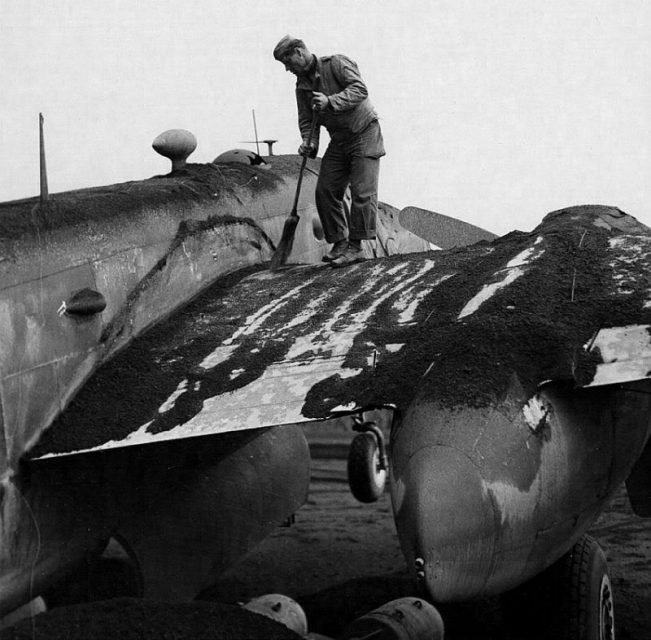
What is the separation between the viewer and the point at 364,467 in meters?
10.1

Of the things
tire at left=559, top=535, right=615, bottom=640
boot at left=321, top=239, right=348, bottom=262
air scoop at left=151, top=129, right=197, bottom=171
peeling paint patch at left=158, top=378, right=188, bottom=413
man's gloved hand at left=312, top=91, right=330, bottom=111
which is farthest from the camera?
air scoop at left=151, top=129, right=197, bottom=171

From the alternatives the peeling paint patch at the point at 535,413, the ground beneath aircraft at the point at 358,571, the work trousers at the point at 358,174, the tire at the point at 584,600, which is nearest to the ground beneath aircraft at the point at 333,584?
the ground beneath aircraft at the point at 358,571

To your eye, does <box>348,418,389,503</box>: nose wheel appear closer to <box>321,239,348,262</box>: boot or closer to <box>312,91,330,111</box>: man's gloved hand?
<box>321,239,348,262</box>: boot

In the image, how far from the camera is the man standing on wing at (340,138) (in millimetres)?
7266

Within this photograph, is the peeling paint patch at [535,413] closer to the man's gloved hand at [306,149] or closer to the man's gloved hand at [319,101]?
the man's gloved hand at [319,101]

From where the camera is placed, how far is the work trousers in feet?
24.5

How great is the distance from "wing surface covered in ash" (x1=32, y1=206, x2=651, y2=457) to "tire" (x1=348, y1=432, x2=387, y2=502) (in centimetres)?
385

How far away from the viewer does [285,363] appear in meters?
5.24

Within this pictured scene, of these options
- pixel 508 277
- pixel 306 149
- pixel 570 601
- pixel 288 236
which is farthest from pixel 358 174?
pixel 570 601

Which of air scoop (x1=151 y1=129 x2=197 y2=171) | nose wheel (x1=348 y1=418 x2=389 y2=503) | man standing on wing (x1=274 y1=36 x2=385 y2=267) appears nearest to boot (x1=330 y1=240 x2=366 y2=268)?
man standing on wing (x1=274 y1=36 x2=385 y2=267)

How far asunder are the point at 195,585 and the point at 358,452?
332cm

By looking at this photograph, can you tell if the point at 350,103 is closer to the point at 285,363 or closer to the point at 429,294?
the point at 429,294

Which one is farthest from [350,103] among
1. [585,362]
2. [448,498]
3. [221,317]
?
[448,498]

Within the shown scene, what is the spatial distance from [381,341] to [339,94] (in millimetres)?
2576
